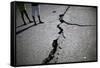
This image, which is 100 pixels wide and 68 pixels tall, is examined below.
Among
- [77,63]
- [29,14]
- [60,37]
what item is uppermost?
[29,14]

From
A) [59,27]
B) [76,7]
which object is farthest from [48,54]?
[76,7]

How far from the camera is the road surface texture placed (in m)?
2.31

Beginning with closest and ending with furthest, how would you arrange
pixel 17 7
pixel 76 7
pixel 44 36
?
pixel 17 7
pixel 44 36
pixel 76 7

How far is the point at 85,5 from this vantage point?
2.63 m

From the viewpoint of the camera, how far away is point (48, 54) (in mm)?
2430

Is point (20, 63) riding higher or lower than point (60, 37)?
lower

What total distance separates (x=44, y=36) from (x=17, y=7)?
0.44m

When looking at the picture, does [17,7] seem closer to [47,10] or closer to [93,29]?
[47,10]

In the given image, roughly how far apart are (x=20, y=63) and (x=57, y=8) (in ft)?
2.40

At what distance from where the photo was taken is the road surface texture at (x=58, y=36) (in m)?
2.31

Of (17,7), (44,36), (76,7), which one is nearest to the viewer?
(17,7)

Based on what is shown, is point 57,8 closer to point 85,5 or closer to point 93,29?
point 85,5

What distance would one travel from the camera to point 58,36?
2.48 metres
